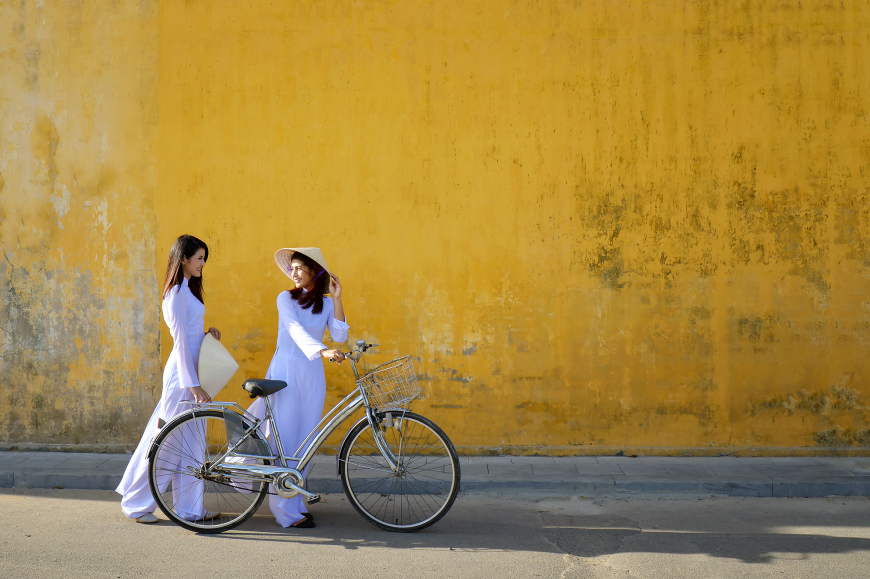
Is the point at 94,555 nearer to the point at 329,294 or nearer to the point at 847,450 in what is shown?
the point at 329,294

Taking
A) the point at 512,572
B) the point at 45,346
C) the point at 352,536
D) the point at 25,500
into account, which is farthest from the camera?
the point at 45,346

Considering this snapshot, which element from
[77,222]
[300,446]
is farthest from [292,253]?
[77,222]

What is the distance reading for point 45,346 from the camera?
752 centimetres

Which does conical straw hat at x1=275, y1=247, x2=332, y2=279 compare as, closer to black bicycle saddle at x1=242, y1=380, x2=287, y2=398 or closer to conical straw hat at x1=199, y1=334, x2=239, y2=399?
conical straw hat at x1=199, y1=334, x2=239, y2=399

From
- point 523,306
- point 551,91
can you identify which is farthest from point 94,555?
point 551,91

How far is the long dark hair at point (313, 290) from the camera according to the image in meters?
5.14

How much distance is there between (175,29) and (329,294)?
383cm

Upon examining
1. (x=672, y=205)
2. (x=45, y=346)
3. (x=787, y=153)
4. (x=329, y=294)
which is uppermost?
(x=787, y=153)

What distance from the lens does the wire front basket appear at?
466 cm

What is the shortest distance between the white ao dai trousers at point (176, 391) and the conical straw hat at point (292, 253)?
0.63 metres

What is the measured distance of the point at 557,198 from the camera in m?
7.28

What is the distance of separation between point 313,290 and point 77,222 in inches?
146

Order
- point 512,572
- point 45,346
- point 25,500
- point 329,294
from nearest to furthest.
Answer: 1. point 512,572
2. point 329,294
3. point 25,500
4. point 45,346

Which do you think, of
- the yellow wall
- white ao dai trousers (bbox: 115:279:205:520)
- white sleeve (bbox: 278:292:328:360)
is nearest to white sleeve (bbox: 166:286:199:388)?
white ao dai trousers (bbox: 115:279:205:520)
